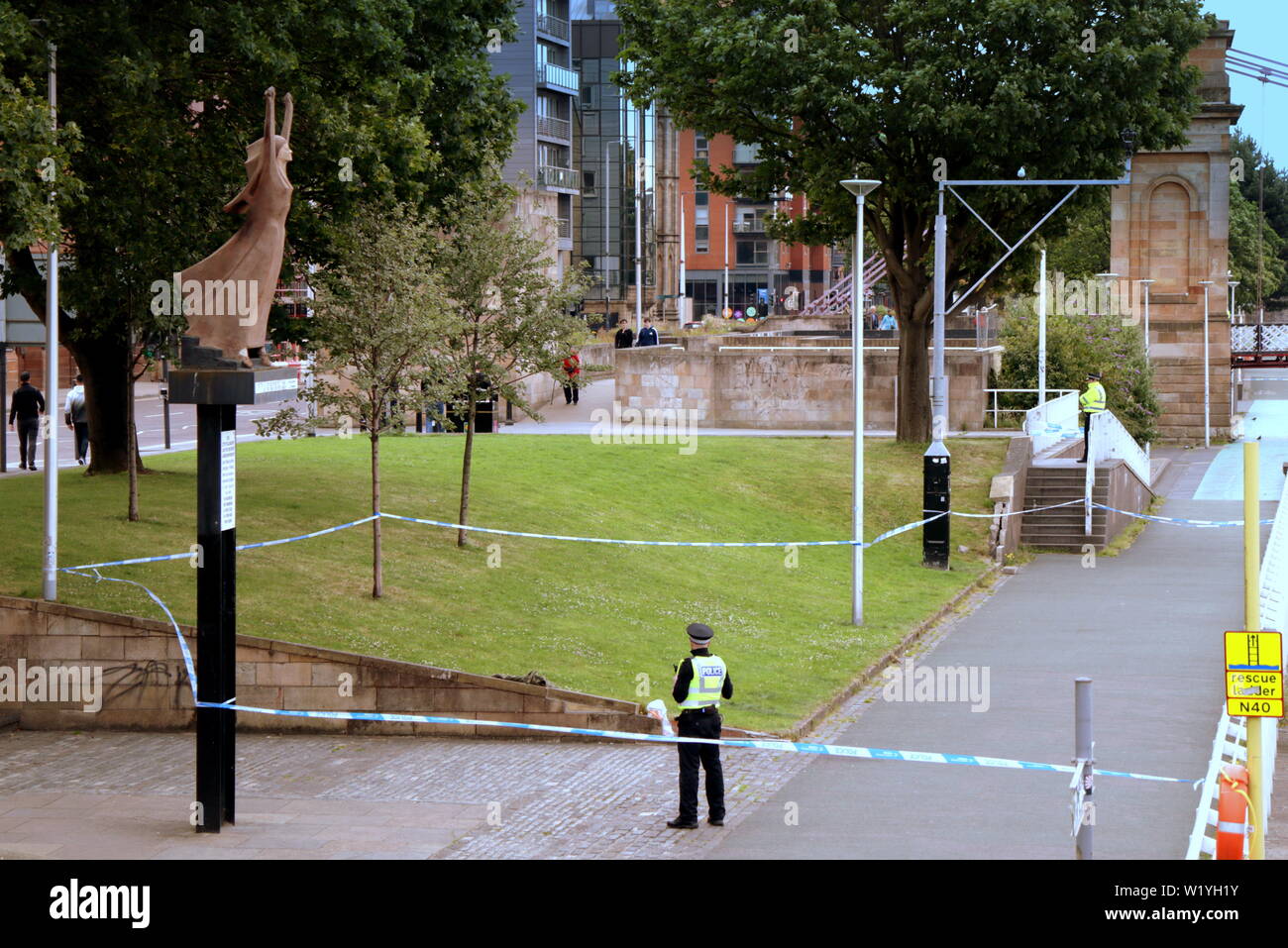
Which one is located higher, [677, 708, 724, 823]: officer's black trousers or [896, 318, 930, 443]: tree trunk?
[896, 318, 930, 443]: tree trunk

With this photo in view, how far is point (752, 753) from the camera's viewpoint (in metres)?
14.9

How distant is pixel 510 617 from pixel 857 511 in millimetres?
5755

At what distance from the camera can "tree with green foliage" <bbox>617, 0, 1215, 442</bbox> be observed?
3206 centimetres

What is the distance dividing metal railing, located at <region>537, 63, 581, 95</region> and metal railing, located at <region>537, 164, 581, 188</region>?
4.24 meters

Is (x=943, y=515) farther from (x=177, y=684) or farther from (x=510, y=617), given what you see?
(x=177, y=684)

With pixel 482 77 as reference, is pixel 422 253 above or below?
below

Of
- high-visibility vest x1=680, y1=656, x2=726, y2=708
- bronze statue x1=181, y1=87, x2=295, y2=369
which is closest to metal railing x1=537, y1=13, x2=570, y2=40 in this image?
bronze statue x1=181, y1=87, x2=295, y2=369

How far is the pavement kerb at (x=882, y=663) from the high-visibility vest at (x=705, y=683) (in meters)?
3.26

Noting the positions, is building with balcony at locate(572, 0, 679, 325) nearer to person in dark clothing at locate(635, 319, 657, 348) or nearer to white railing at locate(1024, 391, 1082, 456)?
person in dark clothing at locate(635, 319, 657, 348)

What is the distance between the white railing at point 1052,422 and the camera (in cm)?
3700

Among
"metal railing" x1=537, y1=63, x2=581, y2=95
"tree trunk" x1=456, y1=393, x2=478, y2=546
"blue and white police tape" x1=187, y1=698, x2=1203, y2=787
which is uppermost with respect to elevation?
"metal railing" x1=537, y1=63, x2=581, y2=95

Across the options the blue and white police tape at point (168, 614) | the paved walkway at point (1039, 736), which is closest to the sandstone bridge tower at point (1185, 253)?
the paved walkway at point (1039, 736)
